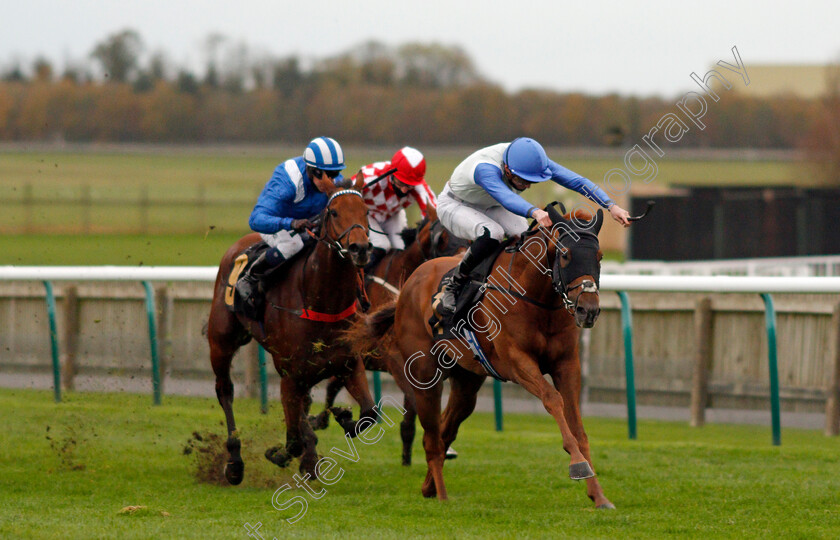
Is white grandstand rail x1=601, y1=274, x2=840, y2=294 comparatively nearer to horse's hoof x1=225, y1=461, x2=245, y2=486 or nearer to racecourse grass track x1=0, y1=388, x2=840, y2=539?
racecourse grass track x1=0, y1=388, x2=840, y2=539

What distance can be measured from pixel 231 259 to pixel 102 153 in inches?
400

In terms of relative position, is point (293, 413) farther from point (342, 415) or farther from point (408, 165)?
point (408, 165)

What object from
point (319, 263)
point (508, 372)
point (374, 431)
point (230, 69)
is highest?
point (230, 69)

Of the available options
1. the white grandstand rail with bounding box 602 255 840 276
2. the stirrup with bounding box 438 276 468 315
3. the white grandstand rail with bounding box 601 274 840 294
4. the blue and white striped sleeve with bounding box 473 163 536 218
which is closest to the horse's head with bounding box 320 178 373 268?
the stirrup with bounding box 438 276 468 315

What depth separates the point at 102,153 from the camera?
1580cm

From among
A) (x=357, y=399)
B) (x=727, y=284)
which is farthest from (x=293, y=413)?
(x=727, y=284)

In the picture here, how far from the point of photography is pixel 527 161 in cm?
495

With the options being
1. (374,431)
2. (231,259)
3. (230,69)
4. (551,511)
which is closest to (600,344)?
(374,431)

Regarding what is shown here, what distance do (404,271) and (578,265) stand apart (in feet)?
7.72

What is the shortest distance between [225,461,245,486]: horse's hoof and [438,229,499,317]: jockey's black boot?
1506mm

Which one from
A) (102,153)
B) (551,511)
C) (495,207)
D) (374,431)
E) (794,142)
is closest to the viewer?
(551,511)

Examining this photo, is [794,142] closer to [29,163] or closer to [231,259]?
[29,163]

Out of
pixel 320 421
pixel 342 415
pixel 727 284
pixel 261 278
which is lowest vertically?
pixel 320 421

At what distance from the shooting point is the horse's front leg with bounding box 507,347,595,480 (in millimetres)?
4262
